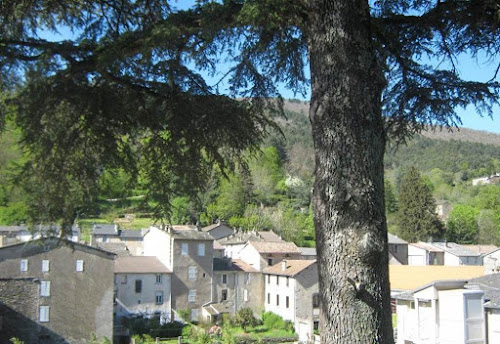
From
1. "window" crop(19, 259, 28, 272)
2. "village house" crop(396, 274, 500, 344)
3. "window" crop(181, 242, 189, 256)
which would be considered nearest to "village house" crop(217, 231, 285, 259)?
"window" crop(181, 242, 189, 256)

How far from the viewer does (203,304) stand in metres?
44.3

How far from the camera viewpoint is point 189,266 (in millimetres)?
44094

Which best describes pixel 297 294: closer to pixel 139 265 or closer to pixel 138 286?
pixel 138 286

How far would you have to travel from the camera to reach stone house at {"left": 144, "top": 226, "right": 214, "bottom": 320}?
43.3 m

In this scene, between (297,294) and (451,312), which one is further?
(297,294)

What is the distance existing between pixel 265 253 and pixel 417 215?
116 ft

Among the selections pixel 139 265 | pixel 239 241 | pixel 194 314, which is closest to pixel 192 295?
pixel 194 314

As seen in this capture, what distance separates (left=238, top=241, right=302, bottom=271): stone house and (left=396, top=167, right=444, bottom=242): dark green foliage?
96.8 feet

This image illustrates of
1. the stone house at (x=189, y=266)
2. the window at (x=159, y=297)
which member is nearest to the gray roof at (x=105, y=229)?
the stone house at (x=189, y=266)

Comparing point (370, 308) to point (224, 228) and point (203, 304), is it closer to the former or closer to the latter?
point (203, 304)

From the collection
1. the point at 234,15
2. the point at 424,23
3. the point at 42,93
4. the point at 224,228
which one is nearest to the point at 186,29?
the point at 234,15

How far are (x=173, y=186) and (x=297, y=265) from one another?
3948cm

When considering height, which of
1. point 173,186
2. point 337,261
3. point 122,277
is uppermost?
A: point 173,186

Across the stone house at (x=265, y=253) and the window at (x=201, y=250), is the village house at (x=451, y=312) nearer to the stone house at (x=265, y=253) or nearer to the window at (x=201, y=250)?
the window at (x=201, y=250)
